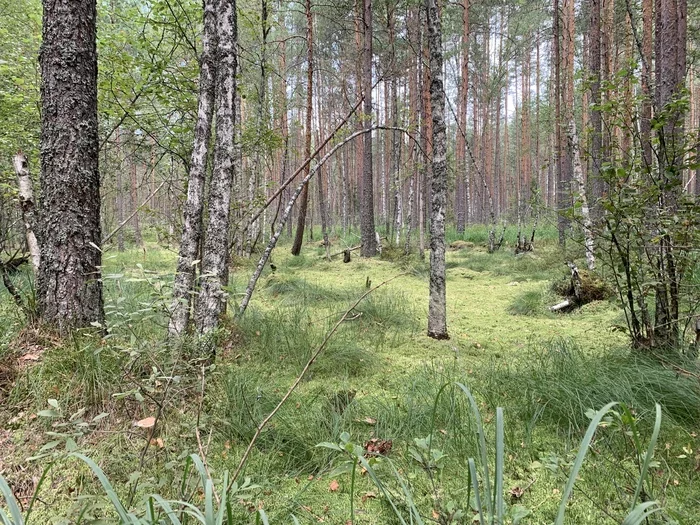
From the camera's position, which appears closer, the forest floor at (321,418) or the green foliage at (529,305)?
the forest floor at (321,418)

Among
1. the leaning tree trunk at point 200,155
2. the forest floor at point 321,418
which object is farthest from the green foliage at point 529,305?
the leaning tree trunk at point 200,155

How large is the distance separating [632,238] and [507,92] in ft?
95.6

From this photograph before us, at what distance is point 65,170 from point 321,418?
97.2 inches

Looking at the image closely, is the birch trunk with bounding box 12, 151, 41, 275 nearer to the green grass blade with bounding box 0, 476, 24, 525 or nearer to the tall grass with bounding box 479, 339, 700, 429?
the green grass blade with bounding box 0, 476, 24, 525

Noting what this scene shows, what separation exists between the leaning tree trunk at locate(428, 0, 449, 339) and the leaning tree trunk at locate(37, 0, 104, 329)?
3019 mm

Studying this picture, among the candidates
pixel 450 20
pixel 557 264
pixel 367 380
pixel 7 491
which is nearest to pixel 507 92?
pixel 450 20

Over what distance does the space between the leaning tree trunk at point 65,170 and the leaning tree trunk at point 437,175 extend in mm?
3019

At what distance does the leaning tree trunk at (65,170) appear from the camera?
2.64 meters

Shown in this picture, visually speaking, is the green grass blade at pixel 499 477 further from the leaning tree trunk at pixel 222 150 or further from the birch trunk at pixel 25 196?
the birch trunk at pixel 25 196

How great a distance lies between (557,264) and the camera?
29.8 ft

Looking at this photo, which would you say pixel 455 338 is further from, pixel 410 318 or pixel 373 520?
pixel 373 520

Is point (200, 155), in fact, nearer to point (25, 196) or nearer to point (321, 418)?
point (25, 196)

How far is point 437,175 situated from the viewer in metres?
4.06

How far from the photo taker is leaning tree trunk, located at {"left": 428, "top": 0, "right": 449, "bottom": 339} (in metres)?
3.93
